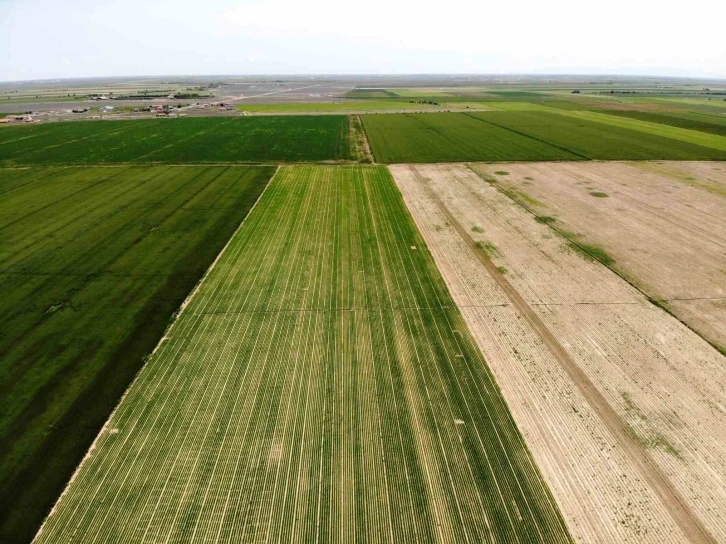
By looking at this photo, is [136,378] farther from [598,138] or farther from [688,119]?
[688,119]

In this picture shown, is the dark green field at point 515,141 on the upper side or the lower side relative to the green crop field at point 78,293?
upper

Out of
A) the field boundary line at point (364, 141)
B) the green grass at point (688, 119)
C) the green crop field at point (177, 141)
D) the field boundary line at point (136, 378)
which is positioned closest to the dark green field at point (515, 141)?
the field boundary line at point (364, 141)

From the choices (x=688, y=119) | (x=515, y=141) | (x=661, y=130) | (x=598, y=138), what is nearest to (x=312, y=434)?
(x=515, y=141)

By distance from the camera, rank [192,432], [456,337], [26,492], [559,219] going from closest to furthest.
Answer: [26,492]
[192,432]
[456,337]
[559,219]

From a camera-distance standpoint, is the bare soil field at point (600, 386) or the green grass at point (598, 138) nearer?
the bare soil field at point (600, 386)

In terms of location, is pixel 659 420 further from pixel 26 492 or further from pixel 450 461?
pixel 26 492

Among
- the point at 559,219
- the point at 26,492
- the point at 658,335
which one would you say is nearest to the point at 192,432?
the point at 26,492

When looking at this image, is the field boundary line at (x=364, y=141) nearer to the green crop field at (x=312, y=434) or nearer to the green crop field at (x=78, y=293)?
the green crop field at (x=78, y=293)
